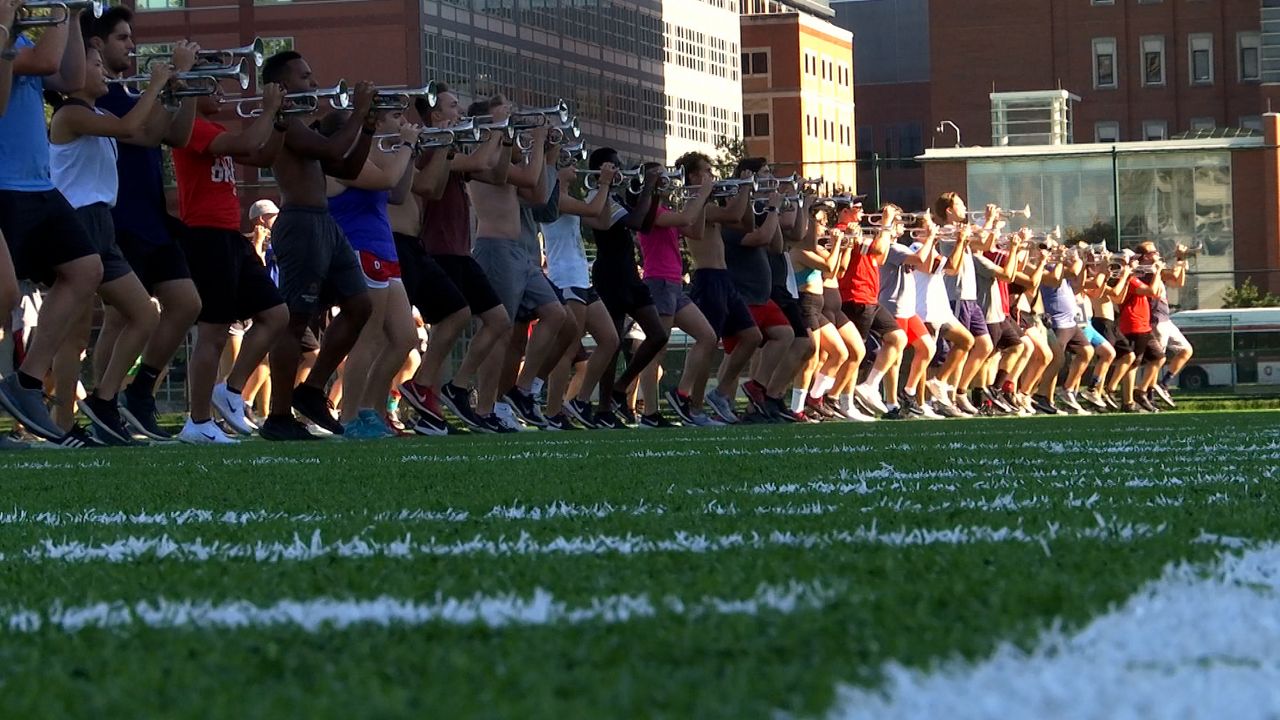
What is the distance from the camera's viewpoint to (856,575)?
10.8 feet

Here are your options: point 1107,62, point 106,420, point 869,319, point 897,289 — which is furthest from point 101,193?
point 1107,62

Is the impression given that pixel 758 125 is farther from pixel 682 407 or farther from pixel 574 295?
pixel 574 295

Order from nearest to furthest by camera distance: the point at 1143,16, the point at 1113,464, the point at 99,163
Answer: the point at 1113,464
the point at 99,163
the point at 1143,16

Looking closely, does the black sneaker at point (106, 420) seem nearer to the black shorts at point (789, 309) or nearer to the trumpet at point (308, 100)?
the trumpet at point (308, 100)

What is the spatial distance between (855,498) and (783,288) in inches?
548

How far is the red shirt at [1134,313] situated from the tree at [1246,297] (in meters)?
8.86

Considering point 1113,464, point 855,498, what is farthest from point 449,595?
point 1113,464

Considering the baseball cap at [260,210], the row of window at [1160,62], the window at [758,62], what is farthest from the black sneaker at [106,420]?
the window at [758,62]

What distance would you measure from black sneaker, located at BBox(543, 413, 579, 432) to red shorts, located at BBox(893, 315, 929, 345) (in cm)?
676

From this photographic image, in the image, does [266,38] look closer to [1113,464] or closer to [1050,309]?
[1050,309]

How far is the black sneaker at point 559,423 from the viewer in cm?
1549

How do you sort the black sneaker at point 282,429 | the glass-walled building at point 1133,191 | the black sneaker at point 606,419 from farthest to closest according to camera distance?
the glass-walled building at point 1133,191 < the black sneaker at point 606,419 < the black sneaker at point 282,429

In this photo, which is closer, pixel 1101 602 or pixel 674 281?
pixel 1101 602

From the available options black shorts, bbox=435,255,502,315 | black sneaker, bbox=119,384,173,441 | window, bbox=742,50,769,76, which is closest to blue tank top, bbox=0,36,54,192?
black sneaker, bbox=119,384,173,441
